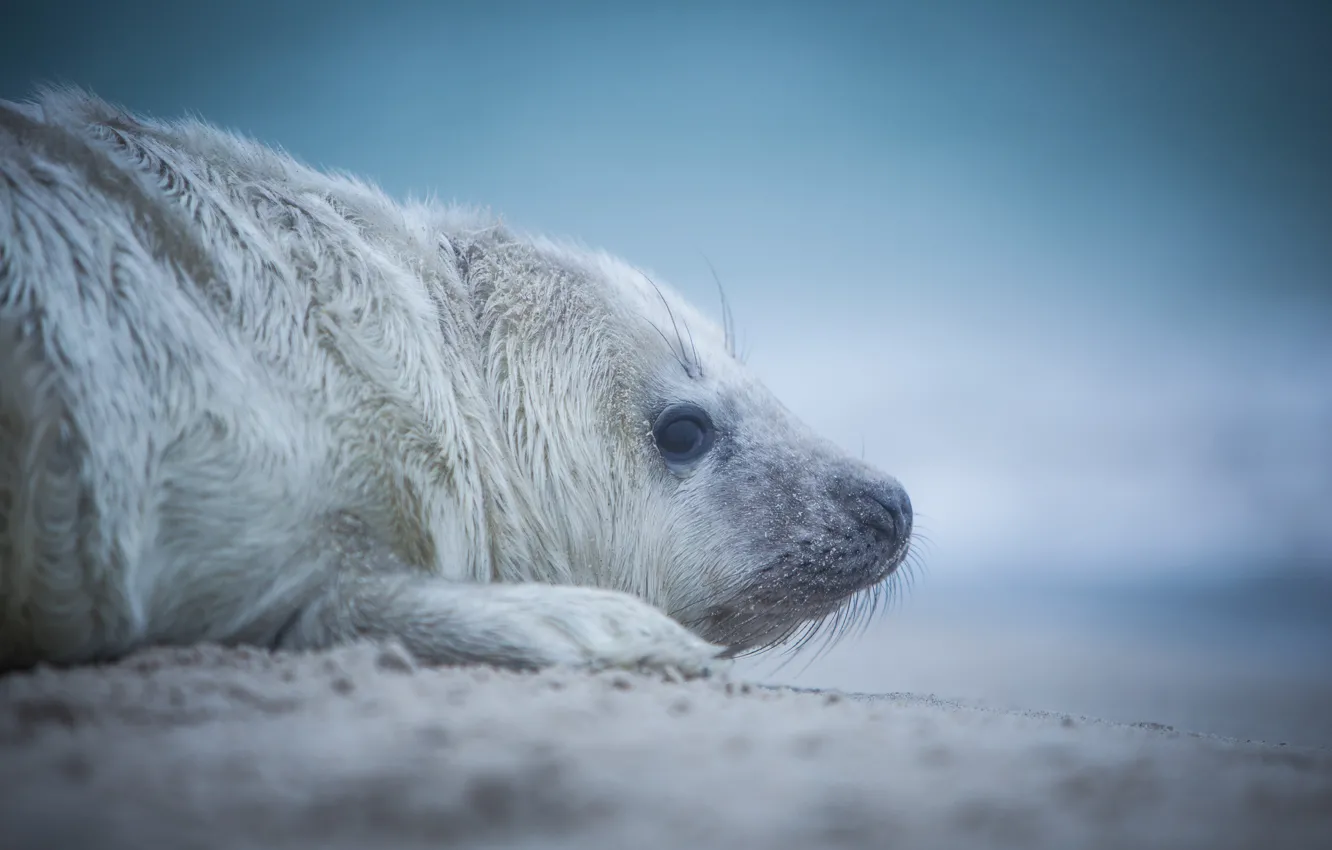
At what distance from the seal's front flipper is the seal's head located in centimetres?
41

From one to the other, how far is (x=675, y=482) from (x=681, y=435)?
108mm

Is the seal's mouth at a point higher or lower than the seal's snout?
lower

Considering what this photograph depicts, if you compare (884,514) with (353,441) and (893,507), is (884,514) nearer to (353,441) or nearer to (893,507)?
(893,507)

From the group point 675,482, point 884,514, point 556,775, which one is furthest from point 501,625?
point 884,514

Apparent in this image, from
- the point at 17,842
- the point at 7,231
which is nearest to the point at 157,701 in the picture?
the point at 17,842

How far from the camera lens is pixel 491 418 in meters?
1.67

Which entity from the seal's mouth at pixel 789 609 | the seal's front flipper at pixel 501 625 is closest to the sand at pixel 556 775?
the seal's front flipper at pixel 501 625

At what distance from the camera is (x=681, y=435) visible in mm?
1860

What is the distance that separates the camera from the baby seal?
43.6 inches

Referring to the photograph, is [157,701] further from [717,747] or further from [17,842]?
[717,747]

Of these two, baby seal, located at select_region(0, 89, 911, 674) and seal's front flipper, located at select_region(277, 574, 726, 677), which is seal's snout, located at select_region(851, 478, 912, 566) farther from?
seal's front flipper, located at select_region(277, 574, 726, 677)

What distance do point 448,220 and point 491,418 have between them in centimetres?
60

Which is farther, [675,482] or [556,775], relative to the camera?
[675,482]

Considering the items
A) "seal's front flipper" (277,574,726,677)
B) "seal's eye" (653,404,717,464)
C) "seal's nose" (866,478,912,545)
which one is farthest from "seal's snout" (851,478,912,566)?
"seal's front flipper" (277,574,726,677)
